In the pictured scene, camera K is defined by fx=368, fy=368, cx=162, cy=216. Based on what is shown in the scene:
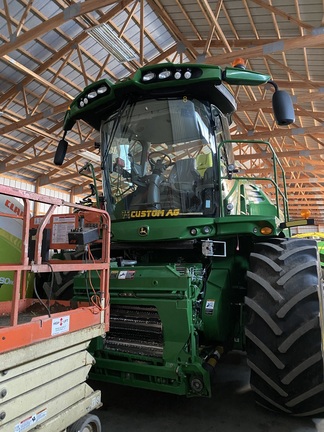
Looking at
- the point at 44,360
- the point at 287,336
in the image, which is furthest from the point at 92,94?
the point at 287,336

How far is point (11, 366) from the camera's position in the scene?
199 centimetres

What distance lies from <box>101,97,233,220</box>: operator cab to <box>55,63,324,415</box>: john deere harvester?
0.4 inches

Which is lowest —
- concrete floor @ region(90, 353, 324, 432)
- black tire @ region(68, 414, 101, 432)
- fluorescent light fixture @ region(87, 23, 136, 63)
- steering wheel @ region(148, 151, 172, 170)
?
concrete floor @ region(90, 353, 324, 432)

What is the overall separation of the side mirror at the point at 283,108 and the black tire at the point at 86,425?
114 inches

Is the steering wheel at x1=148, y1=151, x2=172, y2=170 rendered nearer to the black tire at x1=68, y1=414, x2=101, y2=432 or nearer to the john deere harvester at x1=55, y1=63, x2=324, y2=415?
the john deere harvester at x1=55, y1=63, x2=324, y2=415

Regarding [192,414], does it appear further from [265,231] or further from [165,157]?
[165,157]

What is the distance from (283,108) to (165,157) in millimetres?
1252

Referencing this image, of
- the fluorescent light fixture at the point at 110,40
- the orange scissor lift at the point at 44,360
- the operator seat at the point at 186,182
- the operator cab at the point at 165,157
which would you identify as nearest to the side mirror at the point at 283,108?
the operator cab at the point at 165,157

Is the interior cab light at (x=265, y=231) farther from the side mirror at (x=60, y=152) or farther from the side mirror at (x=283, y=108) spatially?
the side mirror at (x=60, y=152)

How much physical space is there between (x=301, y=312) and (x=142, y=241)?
5.26 feet

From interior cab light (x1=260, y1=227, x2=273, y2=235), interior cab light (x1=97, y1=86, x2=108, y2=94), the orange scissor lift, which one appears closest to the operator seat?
interior cab light (x1=260, y1=227, x2=273, y2=235)

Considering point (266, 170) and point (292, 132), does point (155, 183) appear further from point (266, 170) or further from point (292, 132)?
point (266, 170)

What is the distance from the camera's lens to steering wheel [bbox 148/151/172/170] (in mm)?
3871

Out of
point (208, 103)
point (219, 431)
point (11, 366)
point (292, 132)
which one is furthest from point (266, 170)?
point (11, 366)
